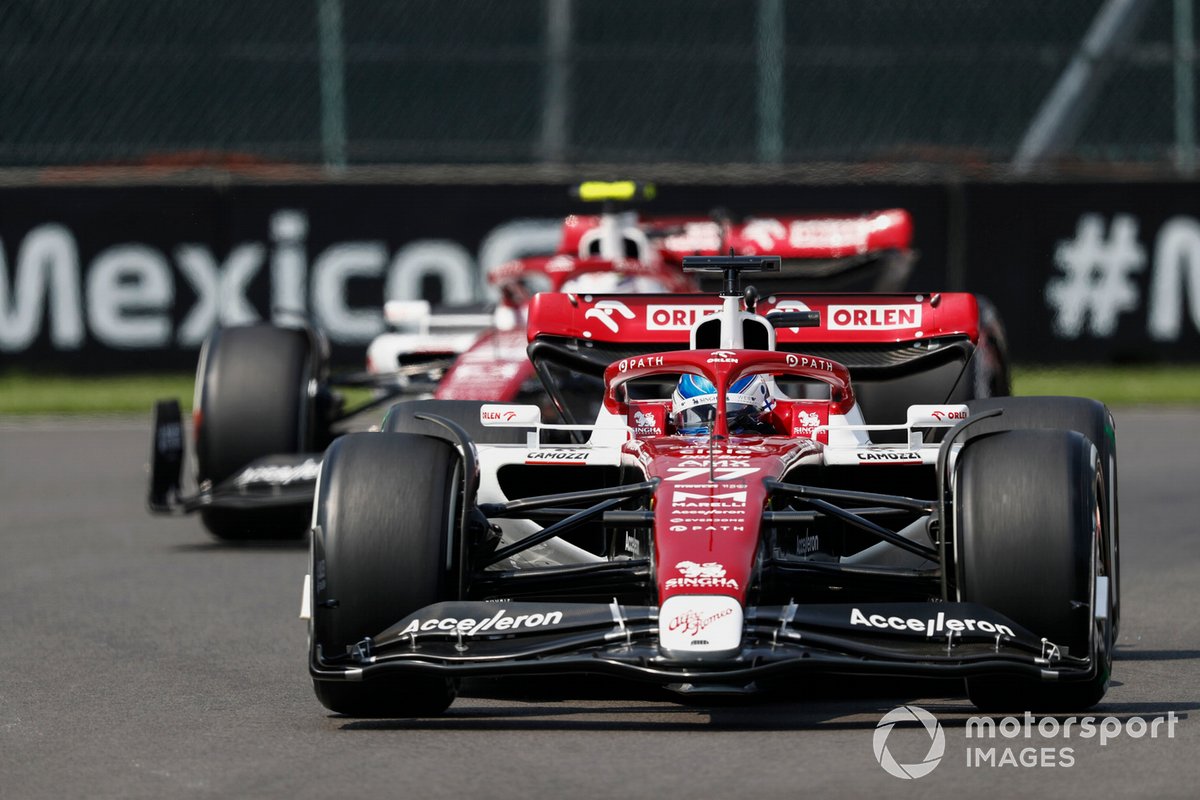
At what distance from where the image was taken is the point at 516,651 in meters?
5.76

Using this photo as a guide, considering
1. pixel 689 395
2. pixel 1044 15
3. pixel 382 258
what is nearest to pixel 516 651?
pixel 689 395

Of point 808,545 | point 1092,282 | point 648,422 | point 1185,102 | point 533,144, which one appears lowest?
point 808,545

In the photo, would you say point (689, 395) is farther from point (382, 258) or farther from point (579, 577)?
point (382, 258)

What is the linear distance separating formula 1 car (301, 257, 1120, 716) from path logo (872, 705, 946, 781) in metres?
0.18

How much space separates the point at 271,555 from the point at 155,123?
867 cm

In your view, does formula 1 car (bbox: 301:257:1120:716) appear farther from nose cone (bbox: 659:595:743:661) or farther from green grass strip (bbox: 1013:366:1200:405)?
green grass strip (bbox: 1013:366:1200:405)

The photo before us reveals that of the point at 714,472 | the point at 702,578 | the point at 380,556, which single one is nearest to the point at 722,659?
the point at 702,578

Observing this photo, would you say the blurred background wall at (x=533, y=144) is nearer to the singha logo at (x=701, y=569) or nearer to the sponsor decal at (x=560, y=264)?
the sponsor decal at (x=560, y=264)

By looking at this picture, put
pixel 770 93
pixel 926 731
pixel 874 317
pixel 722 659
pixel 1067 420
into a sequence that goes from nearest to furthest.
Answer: pixel 722 659
pixel 926 731
pixel 1067 420
pixel 874 317
pixel 770 93

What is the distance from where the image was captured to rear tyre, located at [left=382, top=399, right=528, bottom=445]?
281 inches

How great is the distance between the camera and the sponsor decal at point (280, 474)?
10.4 meters

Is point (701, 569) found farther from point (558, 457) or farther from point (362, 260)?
point (362, 260)

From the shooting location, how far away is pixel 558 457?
670 cm

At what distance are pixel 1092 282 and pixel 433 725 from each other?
12115 mm
